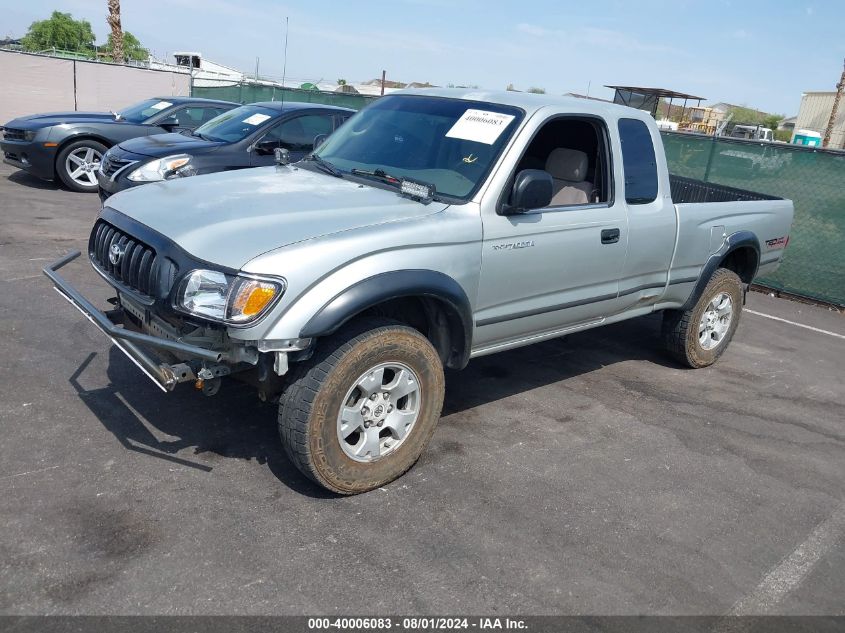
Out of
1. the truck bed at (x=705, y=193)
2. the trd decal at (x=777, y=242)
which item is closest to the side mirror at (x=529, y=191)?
the truck bed at (x=705, y=193)

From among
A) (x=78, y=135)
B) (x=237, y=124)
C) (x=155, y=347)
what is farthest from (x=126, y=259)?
(x=78, y=135)

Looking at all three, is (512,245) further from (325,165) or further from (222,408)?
(222,408)

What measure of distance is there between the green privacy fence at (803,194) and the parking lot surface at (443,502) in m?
4.19

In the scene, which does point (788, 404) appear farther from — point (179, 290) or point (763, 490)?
point (179, 290)

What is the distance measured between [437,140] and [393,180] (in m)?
0.39

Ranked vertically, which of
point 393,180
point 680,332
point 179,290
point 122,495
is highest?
point 393,180

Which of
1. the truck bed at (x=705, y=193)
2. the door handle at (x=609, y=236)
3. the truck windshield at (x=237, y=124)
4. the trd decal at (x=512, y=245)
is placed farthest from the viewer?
the truck windshield at (x=237, y=124)

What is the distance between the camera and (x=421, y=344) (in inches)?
146

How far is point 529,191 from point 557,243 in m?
0.52

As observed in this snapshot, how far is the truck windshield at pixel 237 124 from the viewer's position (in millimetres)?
8984

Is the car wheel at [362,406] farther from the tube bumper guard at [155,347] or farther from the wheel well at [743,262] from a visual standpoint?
the wheel well at [743,262]

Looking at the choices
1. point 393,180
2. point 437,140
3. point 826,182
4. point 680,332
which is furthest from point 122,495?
point 826,182

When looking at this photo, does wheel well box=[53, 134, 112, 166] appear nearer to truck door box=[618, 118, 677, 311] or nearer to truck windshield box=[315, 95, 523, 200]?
truck windshield box=[315, 95, 523, 200]

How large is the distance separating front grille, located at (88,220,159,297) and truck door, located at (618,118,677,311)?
3003 mm
